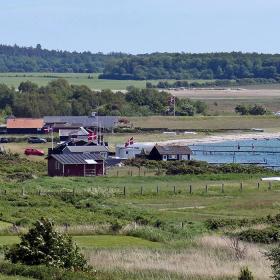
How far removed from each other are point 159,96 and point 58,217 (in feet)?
282

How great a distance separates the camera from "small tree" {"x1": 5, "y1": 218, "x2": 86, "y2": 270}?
18000 millimetres

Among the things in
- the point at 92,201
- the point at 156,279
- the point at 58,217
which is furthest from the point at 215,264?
the point at 92,201

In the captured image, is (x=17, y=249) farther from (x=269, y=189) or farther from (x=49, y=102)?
(x=49, y=102)

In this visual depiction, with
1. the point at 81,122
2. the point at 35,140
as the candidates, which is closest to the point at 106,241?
the point at 35,140

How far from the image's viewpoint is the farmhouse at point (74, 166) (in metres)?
51.3

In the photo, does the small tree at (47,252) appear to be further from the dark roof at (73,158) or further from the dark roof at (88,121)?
the dark roof at (88,121)

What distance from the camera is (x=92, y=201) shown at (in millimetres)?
36750

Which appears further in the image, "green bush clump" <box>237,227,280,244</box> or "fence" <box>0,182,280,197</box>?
"fence" <box>0,182,280,197</box>

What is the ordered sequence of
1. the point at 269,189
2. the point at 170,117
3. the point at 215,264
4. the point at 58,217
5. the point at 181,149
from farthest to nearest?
1. the point at 170,117
2. the point at 181,149
3. the point at 269,189
4. the point at 58,217
5. the point at 215,264

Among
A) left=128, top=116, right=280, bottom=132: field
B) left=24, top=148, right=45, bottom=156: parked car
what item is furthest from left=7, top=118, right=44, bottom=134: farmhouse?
left=24, top=148, right=45, bottom=156: parked car

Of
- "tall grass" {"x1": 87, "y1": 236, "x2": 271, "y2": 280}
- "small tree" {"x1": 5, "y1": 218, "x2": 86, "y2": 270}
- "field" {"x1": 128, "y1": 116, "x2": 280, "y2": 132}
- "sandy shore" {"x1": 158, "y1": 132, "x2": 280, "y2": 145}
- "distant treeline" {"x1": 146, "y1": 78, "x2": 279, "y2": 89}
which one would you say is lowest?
"sandy shore" {"x1": 158, "y1": 132, "x2": 280, "y2": 145}

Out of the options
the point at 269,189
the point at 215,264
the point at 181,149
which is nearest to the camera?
the point at 215,264

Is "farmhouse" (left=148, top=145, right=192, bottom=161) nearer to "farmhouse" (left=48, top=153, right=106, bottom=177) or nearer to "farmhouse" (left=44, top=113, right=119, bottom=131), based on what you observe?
"farmhouse" (left=48, top=153, right=106, bottom=177)

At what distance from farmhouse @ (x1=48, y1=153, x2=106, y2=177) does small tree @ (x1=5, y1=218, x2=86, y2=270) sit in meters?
32.6
